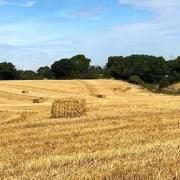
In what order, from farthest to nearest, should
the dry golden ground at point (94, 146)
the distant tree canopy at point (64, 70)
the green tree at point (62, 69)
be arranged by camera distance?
the green tree at point (62, 69) → the distant tree canopy at point (64, 70) → the dry golden ground at point (94, 146)

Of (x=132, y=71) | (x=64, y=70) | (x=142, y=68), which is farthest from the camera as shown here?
(x=64, y=70)

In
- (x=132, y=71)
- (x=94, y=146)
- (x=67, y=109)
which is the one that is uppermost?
(x=132, y=71)

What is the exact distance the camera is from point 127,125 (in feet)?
46.2

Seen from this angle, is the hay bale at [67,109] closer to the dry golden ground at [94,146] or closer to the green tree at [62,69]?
the dry golden ground at [94,146]

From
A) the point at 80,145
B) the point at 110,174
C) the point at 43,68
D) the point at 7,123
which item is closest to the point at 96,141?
the point at 80,145

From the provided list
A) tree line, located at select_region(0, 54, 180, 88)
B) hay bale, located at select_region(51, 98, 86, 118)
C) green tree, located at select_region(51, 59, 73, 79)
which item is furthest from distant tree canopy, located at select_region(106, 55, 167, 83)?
hay bale, located at select_region(51, 98, 86, 118)

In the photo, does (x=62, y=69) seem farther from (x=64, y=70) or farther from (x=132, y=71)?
(x=132, y=71)

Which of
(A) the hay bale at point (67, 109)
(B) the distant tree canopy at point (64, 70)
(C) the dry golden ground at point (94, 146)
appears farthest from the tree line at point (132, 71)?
(C) the dry golden ground at point (94, 146)

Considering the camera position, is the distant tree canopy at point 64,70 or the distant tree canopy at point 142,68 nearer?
the distant tree canopy at point 142,68

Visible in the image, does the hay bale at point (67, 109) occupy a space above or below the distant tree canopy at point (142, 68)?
below

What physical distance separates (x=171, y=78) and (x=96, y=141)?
4717 centimetres

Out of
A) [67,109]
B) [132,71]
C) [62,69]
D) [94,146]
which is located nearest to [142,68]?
[132,71]

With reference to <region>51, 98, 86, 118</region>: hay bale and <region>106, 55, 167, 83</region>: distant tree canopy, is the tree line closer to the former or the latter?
<region>106, 55, 167, 83</region>: distant tree canopy

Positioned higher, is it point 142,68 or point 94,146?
point 142,68
